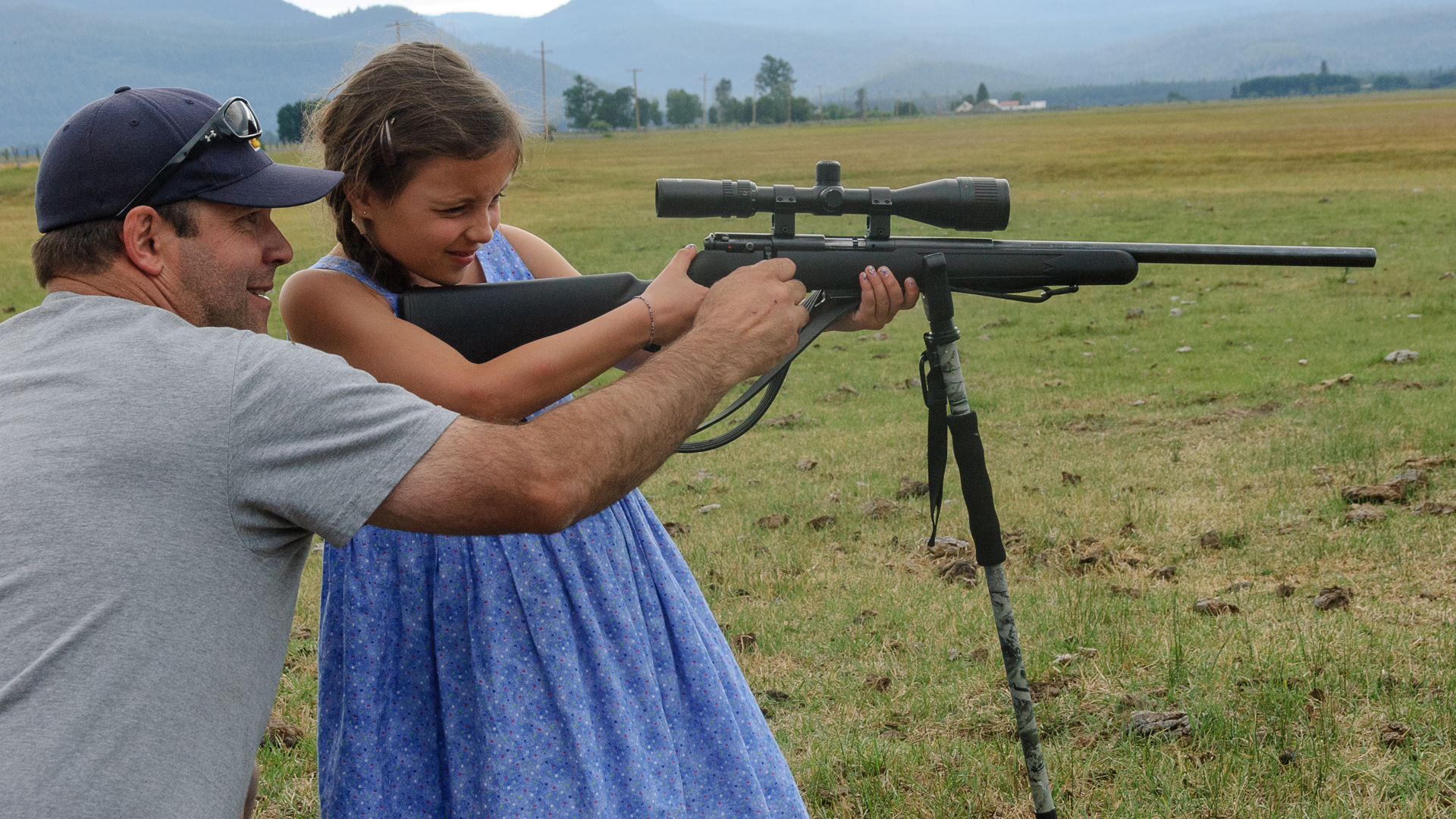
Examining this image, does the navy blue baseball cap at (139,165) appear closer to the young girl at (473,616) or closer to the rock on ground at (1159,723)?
the young girl at (473,616)

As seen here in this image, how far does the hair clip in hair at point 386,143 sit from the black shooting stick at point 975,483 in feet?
4.76

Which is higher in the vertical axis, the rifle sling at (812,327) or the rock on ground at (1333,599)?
the rifle sling at (812,327)

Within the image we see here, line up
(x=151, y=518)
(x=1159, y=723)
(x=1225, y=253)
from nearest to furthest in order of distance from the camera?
(x=151, y=518) → (x=1225, y=253) → (x=1159, y=723)

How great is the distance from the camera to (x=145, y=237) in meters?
1.88

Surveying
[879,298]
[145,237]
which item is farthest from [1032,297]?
[145,237]

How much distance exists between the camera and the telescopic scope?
2918 mm

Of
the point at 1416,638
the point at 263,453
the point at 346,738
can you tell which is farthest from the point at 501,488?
the point at 1416,638

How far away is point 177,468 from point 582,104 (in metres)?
147

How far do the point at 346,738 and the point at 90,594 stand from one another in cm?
89

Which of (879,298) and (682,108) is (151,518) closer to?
(879,298)

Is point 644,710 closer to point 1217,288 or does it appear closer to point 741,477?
point 741,477

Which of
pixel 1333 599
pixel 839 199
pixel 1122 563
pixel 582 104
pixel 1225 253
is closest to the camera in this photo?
pixel 839 199

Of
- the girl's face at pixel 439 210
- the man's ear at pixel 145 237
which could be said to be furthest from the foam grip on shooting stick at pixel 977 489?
the man's ear at pixel 145 237

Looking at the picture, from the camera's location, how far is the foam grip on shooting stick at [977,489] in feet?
9.77
